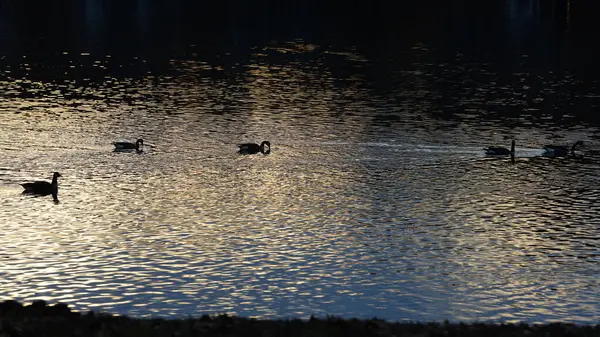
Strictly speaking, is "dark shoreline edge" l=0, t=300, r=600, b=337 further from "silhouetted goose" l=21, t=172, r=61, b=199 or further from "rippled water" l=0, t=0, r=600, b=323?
"silhouetted goose" l=21, t=172, r=61, b=199

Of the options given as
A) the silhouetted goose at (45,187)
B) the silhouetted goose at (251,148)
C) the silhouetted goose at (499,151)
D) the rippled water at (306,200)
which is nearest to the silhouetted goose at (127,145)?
the rippled water at (306,200)

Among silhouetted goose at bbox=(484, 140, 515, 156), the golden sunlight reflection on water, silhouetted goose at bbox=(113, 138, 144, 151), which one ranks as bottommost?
the golden sunlight reflection on water

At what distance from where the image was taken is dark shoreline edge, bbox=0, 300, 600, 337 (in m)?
25.2

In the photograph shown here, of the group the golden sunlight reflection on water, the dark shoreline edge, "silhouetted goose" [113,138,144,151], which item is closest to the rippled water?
the golden sunlight reflection on water

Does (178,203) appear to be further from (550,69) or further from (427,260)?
(550,69)

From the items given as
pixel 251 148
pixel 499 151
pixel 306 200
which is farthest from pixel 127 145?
pixel 499 151

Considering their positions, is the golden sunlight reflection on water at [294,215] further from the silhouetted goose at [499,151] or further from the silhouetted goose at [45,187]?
the silhouetted goose at [499,151]

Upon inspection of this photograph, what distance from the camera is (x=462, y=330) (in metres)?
26.1

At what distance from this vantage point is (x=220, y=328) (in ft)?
84.5

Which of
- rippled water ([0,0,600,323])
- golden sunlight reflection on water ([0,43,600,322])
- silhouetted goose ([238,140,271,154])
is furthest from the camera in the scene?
silhouetted goose ([238,140,271,154])

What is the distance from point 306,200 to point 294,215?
303 cm

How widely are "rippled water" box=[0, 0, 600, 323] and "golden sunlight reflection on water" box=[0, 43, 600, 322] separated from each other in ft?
0.42

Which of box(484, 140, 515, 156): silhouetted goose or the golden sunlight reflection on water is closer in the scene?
the golden sunlight reflection on water

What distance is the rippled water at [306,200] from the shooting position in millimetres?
37344
